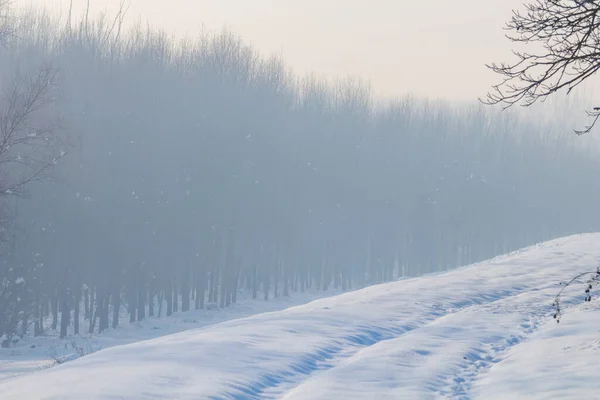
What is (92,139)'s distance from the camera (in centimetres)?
4303

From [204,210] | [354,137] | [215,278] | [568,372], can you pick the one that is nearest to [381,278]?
[354,137]

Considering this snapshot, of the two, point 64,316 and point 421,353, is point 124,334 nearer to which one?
point 64,316

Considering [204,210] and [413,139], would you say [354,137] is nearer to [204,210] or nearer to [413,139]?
[413,139]

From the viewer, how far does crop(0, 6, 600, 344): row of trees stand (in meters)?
41.8

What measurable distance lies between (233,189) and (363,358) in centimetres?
4122

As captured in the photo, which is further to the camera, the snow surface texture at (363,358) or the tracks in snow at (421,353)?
the tracks in snow at (421,353)

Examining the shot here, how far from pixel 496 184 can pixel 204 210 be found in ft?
151

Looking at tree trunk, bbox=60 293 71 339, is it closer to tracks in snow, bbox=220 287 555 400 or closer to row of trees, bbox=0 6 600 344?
row of trees, bbox=0 6 600 344

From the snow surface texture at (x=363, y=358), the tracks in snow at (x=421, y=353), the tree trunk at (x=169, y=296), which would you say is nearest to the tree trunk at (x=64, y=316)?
the tree trunk at (x=169, y=296)

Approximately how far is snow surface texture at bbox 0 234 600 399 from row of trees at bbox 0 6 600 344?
66.6ft

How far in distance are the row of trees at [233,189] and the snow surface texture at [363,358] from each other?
66.6ft

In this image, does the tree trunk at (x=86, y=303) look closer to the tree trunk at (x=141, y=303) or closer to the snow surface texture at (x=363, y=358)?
the tree trunk at (x=141, y=303)

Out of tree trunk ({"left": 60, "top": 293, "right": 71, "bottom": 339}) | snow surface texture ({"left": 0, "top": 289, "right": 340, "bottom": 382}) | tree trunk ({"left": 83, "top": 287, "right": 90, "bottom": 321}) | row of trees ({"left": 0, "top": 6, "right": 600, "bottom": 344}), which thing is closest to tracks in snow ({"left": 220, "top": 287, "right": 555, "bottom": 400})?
snow surface texture ({"left": 0, "top": 289, "right": 340, "bottom": 382})

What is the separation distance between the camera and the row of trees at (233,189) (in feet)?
137
